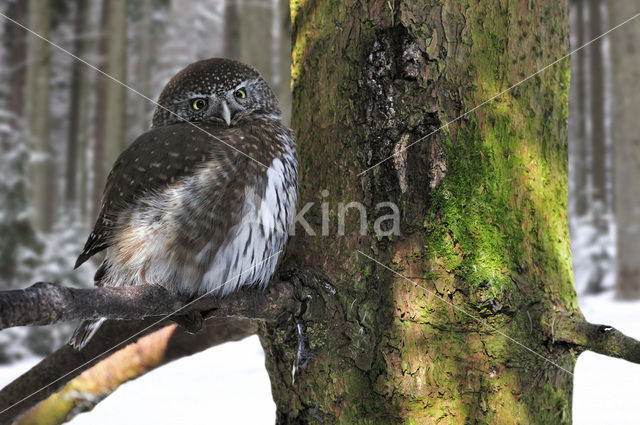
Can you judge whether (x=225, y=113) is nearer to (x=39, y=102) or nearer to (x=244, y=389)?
(x=244, y=389)

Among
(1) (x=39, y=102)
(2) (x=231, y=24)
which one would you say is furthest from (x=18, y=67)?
(2) (x=231, y=24)

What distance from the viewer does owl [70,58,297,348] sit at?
1781 mm

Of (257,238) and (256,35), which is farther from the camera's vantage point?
(256,35)

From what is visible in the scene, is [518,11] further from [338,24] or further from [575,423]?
[575,423]

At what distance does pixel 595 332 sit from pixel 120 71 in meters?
8.58

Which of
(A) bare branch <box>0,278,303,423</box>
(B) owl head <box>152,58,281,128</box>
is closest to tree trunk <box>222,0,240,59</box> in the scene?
(B) owl head <box>152,58,281,128</box>

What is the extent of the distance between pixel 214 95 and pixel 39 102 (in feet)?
30.3

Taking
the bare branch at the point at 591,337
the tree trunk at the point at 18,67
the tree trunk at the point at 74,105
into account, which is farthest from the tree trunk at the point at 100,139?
the bare branch at the point at 591,337

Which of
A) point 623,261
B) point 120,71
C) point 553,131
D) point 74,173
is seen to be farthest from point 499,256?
point 74,173

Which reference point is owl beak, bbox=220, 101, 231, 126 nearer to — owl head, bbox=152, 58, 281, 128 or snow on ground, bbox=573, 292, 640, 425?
owl head, bbox=152, 58, 281, 128

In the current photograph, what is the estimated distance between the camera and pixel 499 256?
148 centimetres

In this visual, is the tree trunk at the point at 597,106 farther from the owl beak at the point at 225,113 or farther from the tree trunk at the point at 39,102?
the owl beak at the point at 225,113

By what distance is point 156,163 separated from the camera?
6.31 feet

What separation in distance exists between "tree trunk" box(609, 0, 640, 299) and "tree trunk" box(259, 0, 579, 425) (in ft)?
23.5
